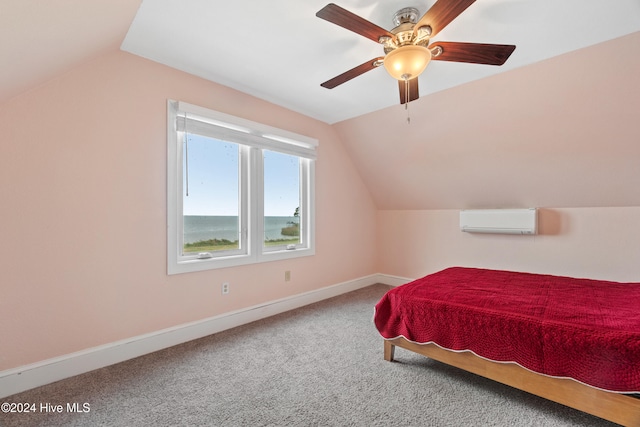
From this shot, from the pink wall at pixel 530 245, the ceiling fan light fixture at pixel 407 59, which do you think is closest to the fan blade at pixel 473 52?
the ceiling fan light fixture at pixel 407 59

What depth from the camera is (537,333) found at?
62.1 inches

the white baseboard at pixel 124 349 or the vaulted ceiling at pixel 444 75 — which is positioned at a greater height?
the vaulted ceiling at pixel 444 75

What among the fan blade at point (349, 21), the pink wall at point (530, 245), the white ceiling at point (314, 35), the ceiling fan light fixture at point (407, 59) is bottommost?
the pink wall at point (530, 245)

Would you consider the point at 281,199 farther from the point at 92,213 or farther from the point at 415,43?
the point at 415,43

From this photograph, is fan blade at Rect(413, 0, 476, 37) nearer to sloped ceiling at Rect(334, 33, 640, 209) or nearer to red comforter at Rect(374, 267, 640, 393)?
sloped ceiling at Rect(334, 33, 640, 209)

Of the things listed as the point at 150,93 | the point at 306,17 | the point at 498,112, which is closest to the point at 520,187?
the point at 498,112

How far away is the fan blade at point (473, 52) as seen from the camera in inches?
63.3

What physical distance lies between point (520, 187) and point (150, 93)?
380 cm

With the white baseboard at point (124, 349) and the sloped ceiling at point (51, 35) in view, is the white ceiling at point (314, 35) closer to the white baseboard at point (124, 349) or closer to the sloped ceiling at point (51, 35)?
the sloped ceiling at point (51, 35)

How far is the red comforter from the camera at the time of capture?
140cm

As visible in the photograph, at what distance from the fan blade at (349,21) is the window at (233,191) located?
1615 mm

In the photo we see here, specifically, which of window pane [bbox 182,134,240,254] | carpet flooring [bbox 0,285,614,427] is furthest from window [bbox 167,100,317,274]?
carpet flooring [bbox 0,285,614,427]

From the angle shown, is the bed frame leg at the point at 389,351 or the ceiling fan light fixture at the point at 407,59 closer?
the ceiling fan light fixture at the point at 407,59

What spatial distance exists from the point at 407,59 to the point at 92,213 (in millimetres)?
2351
